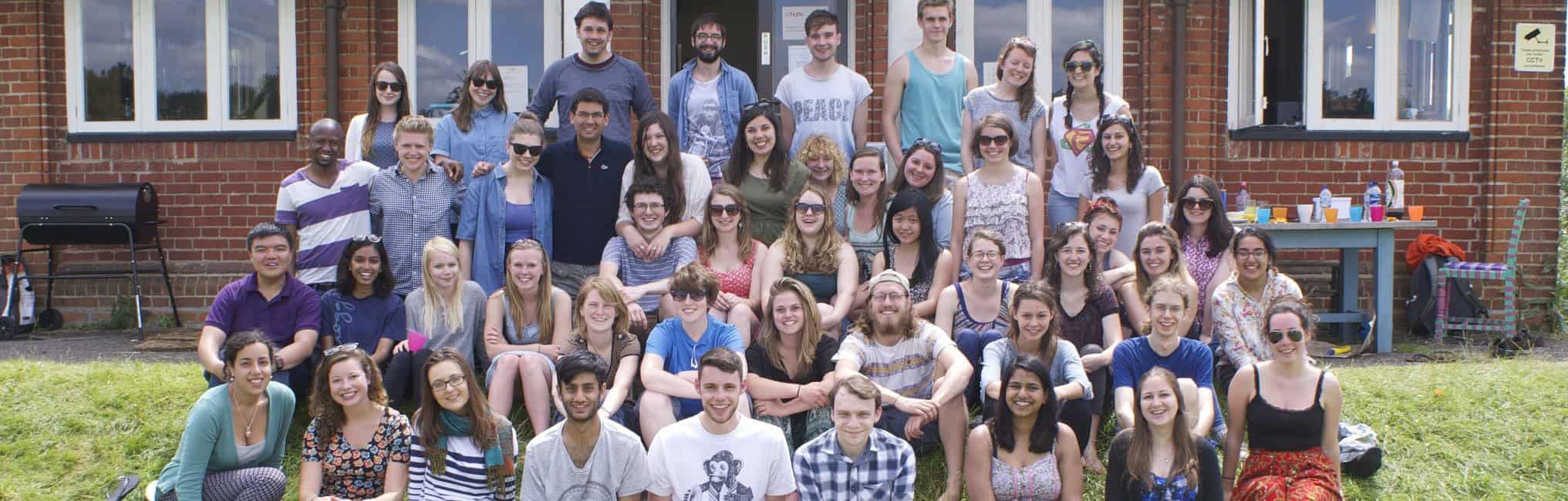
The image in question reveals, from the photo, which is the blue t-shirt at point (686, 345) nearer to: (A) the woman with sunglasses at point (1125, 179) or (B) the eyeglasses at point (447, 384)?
(B) the eyeglasses at point (447, 384)

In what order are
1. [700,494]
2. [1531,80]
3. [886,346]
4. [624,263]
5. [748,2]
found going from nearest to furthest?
[700,494]
[886,346]
[624,263]
[1531,80]
[748,2]

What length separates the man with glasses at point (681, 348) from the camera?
512 centimetres

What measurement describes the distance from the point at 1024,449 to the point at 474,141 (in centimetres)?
343

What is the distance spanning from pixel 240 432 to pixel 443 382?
918 mm

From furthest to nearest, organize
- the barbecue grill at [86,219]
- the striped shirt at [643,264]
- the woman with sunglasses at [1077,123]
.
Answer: the barbecue grill at [86,219]
the woman with sunglasses at [1077,123]
the striped shirt at [643,264]

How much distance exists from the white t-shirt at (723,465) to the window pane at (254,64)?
20.8ft

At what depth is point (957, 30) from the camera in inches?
369

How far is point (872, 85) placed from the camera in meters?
9.24

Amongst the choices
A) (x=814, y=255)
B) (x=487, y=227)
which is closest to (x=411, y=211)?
(x=487, y=227)

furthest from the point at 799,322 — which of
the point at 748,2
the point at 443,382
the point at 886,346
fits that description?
the point at 748,2

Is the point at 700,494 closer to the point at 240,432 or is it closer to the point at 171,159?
the point at 240,432

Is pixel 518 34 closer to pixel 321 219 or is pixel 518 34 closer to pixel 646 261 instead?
pixel 321 219

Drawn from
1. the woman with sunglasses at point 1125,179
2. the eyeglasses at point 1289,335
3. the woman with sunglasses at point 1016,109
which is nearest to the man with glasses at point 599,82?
the woman with sunglasses at point 1016,109

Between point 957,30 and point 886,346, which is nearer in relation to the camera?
point 886,346
